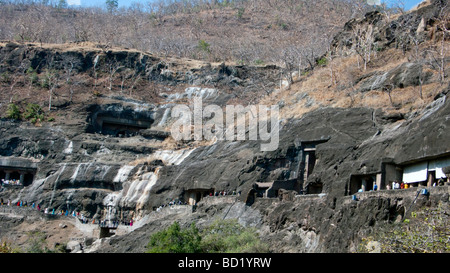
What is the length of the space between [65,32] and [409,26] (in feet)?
303

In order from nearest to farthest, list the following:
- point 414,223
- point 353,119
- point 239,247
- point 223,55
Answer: point 414,223
point 239,247
point 353,119
point 223,55

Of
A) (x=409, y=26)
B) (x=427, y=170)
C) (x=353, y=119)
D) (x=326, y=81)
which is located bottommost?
(x=427, y=170)

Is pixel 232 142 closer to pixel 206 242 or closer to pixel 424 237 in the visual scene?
pixel 206 242

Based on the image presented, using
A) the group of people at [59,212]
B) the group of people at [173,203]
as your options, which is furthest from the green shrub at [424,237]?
the group of people at [59,212]

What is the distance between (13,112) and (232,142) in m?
31.9

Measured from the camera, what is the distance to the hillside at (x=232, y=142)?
33.5 metres

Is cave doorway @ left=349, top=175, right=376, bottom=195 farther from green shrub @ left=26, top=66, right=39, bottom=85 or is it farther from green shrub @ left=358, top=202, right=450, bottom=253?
green shrub @ left=26, top=66, right=39, bottom=85

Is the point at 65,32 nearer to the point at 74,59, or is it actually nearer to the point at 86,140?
the point at 74,59

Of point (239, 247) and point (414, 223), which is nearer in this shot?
point (414, 223)

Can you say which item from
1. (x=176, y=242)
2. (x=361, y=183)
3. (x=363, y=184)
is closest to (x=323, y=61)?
(x=361, y=183)

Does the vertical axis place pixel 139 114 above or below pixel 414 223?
above

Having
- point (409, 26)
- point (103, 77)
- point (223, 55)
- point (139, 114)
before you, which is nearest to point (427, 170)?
point (409, 26)

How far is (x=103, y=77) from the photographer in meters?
85.9

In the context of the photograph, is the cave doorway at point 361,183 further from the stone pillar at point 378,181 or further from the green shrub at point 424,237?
the green shrub at point 424,237
